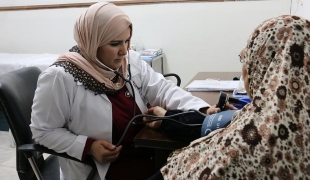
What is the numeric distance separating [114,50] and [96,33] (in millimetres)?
100

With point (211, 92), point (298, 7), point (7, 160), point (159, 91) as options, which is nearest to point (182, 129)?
point (159, 91)

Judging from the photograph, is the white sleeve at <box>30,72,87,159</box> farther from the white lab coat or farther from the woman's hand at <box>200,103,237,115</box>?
the woman's hand at <box>200,103,237,115</box>

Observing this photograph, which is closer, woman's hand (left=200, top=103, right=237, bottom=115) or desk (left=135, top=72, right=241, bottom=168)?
desk (left=135, top=72, right=241, bottom=168)

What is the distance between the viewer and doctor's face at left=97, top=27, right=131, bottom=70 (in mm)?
1192

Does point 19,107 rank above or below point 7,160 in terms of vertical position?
above

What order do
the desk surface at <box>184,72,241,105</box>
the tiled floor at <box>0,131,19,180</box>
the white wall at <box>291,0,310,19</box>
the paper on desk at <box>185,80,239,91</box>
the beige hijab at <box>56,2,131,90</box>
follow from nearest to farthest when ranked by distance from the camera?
the beige hijab at <box>56,2,131,90</box>
the desk surface at <box>184,72,241,105</box>
the paper on desk at <box>185,80,239,91</box>
the white wall at <box>291,0,310,19</box>
the tiled floor at <box>0,131,19,180</box>

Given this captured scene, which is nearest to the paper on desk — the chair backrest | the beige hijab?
the beige hijab

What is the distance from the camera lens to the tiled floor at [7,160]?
208 cm

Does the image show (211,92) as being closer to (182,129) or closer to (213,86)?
(213,86)

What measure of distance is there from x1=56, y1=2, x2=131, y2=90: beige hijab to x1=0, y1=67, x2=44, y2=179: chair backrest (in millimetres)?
212

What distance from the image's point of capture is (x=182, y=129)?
0.92 m

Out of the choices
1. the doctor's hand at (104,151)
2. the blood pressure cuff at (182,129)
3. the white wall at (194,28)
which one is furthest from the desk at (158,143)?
the white wall at (194,28)

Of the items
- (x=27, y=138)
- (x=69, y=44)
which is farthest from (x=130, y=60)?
(x=69, y=44)

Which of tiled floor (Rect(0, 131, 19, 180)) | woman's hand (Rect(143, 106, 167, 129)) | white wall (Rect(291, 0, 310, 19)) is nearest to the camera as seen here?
woman's hand (Rect(143, 106, 167, 129))
